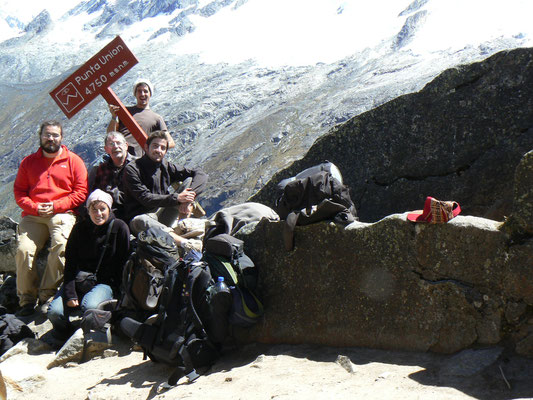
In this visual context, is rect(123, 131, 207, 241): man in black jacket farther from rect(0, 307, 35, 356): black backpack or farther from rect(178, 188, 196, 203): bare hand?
rect(0, 307, 35, 356): black backpack

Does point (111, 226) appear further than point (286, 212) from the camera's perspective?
Yes

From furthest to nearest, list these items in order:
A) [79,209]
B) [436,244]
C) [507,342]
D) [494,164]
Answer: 1. [79,209]
2. [494,164]
3. [436,244]
4. [507,342]

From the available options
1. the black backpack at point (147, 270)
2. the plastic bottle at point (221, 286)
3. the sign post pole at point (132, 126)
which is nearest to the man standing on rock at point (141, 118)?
the sign post pole at point (132, 126)

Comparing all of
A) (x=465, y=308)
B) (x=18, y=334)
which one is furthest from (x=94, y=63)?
(x=465, y=308)

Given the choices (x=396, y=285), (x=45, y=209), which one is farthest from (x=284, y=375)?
(x=45, y=209)

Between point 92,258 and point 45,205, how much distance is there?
1373 millimetres

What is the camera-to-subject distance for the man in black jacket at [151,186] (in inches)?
323

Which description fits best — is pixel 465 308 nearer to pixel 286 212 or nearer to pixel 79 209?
pixel 286 212

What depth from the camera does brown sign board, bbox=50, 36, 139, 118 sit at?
398 inches

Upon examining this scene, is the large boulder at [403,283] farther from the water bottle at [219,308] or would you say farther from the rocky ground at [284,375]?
the water bottle at [219,308]

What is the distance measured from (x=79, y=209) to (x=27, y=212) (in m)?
0.87

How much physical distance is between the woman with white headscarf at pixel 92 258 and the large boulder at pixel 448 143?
3022mm

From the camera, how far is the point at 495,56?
7.04 metres

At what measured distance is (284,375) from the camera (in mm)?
5160
